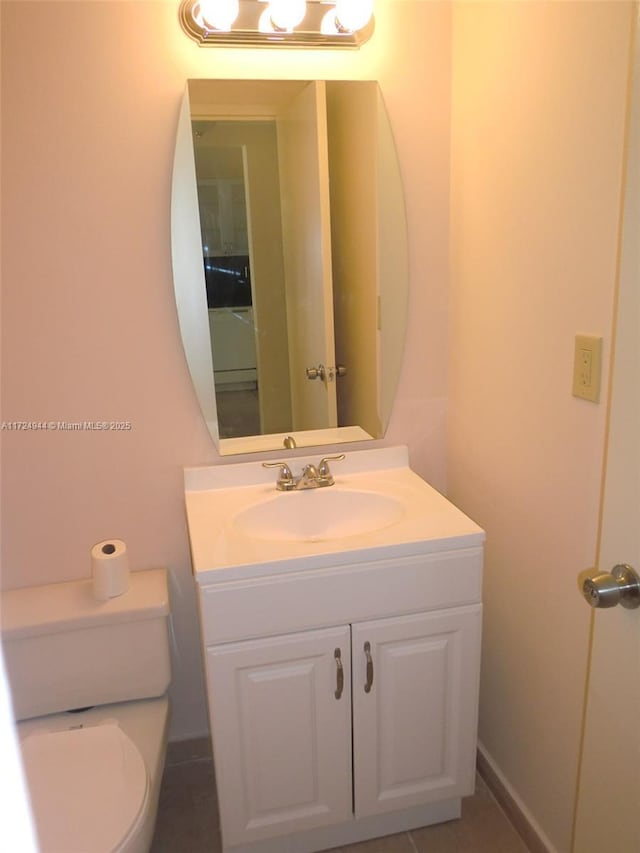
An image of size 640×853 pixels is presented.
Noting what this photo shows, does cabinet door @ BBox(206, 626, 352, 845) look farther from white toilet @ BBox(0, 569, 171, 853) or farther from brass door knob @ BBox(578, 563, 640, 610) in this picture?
brass door knob @ BBox(578, 563, 640, 610)

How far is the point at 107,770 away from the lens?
1331mm

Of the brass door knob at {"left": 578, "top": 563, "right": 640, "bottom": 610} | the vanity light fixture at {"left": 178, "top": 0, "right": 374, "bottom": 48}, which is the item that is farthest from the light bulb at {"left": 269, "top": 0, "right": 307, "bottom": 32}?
the brass door knob at {"left": 578, "top": 563, "right": 640, "bottom": 610}

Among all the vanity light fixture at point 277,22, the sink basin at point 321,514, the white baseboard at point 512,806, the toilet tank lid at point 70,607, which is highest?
the vanity light fixture at point 277,22

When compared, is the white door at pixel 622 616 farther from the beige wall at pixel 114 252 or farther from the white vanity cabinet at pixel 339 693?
the beige wall at pixel 114 252

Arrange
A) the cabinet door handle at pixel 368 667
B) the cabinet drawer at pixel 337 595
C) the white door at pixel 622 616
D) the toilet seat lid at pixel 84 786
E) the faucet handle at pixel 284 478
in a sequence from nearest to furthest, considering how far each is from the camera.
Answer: the white door at pixel 622 616
the toilet seat lid at pixel 84 786
the cabinet drawer at pixel 337 595
the cabinet door handle at pixel 368 667
the faucet handle at pixel 284 478

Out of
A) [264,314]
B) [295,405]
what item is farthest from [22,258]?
[295,405]

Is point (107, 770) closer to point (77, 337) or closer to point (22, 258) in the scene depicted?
point (77, 337)

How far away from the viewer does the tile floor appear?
1.62m

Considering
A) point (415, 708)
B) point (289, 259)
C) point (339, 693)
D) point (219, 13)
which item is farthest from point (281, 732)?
point (219, 13)

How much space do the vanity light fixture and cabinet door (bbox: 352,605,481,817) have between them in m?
1.37

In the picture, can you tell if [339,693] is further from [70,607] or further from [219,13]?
[219,13]

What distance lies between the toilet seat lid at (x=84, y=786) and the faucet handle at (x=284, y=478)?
0.68 m

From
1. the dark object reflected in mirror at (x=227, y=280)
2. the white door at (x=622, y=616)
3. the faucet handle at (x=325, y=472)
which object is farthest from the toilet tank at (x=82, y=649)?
the white door at (x=622, y=616)

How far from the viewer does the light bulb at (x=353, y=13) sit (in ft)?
4.93
